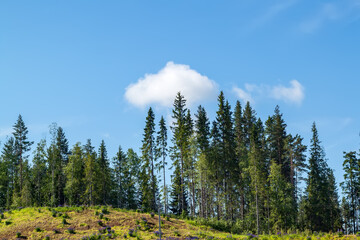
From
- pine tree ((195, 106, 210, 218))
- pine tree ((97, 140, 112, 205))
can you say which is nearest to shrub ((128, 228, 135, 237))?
pine tree ((195, 106, 210, 218))

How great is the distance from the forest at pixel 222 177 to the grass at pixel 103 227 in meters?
5.41

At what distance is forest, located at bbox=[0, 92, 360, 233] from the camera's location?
46906 mm

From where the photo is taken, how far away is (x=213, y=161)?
48.3 m

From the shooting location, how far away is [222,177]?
49.7 metres

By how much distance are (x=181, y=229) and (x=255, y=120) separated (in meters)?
30.0

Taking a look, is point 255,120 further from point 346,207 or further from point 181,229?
point 181,229

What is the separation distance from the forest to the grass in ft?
17.7

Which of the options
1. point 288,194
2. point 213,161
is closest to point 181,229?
point 213,161

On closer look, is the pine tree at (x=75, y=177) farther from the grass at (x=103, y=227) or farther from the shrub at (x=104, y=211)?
the shrub at (x=104, y=211)

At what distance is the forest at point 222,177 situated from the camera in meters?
46.9

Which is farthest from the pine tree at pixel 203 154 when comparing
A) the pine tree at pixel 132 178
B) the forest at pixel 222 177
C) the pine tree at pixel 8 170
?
the pine tree at pixel 8 170

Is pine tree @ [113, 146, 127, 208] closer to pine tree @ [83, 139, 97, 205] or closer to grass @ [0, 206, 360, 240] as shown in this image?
pine tree @ [83, 139, 97, 205]

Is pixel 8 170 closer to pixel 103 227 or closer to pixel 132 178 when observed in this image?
pixel 132 178

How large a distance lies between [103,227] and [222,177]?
2104cm
